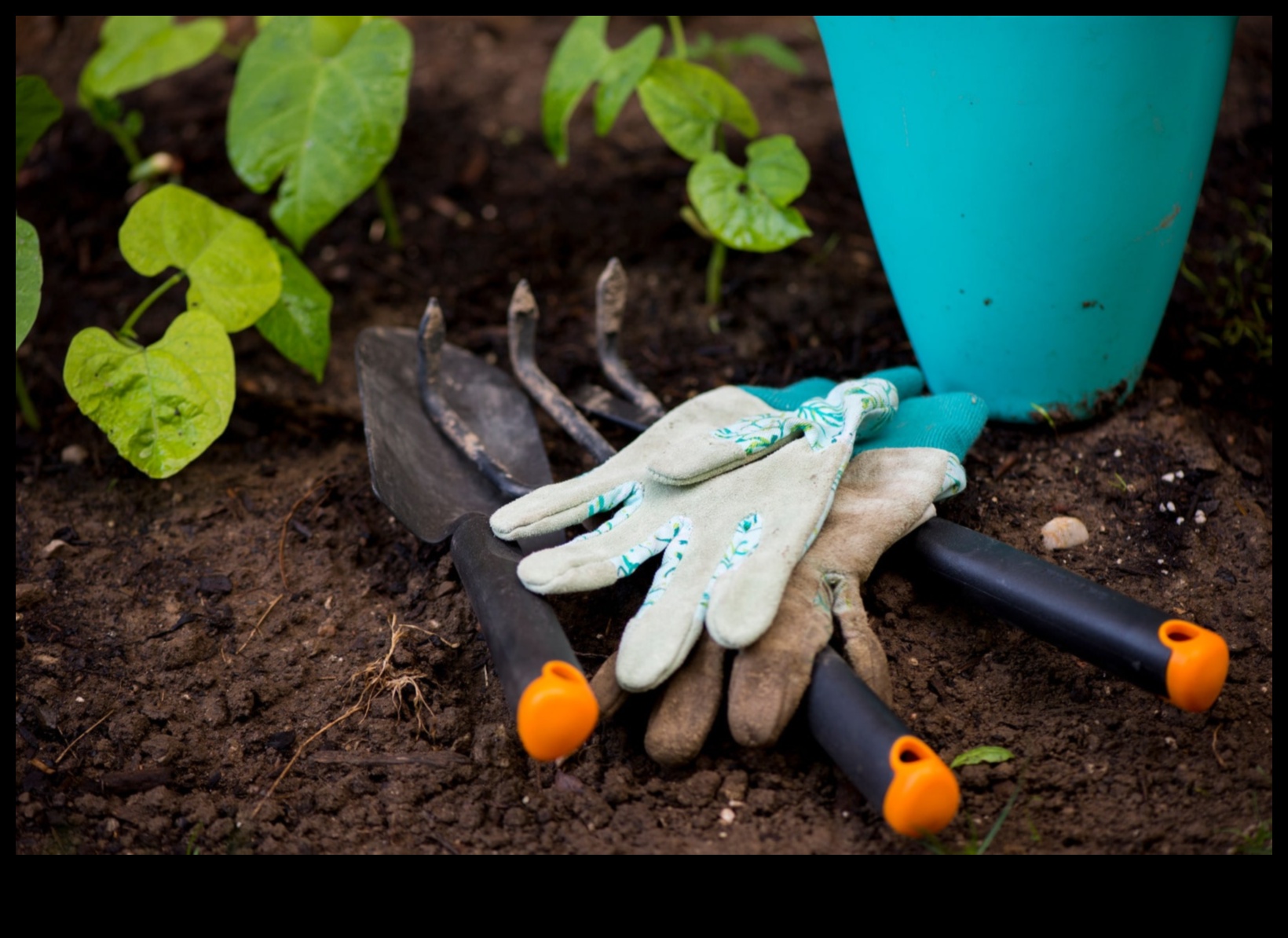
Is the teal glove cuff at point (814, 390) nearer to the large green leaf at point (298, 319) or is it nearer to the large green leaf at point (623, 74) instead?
the large green leaf at point (623, 74)

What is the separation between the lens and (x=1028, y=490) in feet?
4.96

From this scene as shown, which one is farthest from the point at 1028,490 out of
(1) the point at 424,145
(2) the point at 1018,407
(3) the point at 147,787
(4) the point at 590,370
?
(1) the point at 424,145

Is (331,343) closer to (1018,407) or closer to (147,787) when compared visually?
(147,787)

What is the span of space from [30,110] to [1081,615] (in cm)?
175

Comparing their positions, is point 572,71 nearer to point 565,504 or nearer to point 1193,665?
point 565,504

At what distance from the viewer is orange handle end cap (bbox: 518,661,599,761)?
3.26ft

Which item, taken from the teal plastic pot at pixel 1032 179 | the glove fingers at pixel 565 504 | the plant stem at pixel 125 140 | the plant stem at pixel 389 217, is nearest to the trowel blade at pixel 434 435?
the glove fingers at pixel 565 504

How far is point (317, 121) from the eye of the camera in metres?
1.75

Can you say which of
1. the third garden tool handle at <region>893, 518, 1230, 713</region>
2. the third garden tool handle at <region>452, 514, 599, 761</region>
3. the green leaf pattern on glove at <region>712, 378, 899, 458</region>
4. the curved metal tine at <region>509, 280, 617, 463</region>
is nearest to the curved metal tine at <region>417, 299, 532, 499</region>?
the curved metal tine at <region>509, 280, 617, 463</region>

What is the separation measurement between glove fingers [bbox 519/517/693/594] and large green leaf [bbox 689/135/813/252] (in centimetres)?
60

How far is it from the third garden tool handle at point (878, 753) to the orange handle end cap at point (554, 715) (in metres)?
0.24

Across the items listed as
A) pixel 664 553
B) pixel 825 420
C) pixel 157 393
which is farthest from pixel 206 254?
pixel 825 420

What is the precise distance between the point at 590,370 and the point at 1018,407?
0.74 metres
